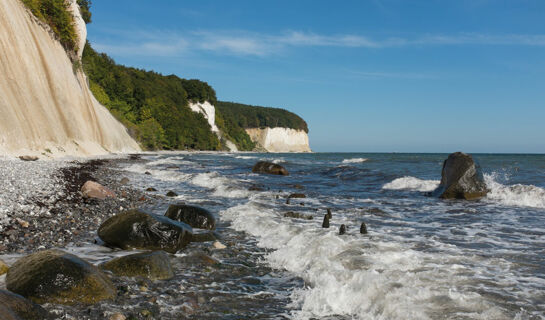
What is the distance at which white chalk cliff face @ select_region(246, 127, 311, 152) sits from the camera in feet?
538

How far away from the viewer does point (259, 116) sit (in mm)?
172000

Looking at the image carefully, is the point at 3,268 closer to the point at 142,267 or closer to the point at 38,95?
the point at 142,267

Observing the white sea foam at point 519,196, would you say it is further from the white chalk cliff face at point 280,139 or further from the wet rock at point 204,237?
the white chalk cliff face at point 280,139

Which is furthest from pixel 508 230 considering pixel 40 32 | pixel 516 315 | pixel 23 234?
pixel 40 32

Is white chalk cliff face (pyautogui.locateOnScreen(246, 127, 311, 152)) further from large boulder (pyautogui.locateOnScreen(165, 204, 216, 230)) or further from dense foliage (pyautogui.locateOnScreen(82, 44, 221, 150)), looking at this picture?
large boulder (pyautogui.locateOnScreen(165, 204, 216, 230))

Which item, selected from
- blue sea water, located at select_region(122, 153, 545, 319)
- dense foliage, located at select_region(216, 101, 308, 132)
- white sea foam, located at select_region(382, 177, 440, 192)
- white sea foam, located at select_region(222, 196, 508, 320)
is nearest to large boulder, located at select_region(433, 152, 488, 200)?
blue sea water, located at select_region(122, 153, 545, 319)

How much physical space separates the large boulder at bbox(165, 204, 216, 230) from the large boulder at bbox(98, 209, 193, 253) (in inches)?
55.7

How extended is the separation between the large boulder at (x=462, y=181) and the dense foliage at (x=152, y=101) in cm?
5210

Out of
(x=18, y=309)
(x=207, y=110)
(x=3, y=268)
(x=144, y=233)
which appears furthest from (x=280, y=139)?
(x=18, y=309)

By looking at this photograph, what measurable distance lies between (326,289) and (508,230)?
6.20 metres

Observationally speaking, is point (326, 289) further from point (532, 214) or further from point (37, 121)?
point (37, 121)

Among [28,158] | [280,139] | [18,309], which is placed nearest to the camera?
[18,309]

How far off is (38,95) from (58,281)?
24.5m

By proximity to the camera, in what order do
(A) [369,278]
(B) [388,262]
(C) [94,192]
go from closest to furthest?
(A) [369,278], (B) [388,262], (C) [94,192]
